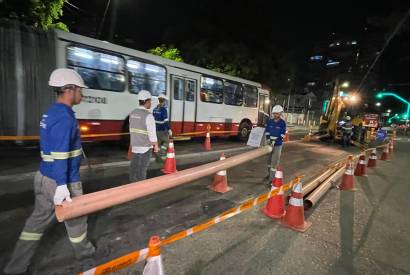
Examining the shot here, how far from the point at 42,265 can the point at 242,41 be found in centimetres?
1945

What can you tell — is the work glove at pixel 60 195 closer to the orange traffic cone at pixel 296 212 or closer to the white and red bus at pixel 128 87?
the orange traffic cone at pixel 296 212

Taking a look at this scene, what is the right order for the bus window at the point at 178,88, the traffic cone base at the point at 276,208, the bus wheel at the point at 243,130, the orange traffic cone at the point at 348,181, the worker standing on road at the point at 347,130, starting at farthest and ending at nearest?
1. the worker standing on road at the point at 347,130
2. the bus wheel at the point at 243,130
3. the bus window at the point at 178,88
4. the orange traffic cone at the point at 348,181
5. the traffic cone base at the point at 276,208

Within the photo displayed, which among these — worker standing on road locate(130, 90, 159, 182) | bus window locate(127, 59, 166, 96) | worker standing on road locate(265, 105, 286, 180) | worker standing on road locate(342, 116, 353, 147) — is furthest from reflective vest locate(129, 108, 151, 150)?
worker standing on road locate(342, 116, 353, 147)

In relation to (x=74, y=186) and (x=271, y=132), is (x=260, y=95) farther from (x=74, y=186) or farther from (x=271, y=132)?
(x=74, y=186)

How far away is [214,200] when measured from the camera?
5.22 meters

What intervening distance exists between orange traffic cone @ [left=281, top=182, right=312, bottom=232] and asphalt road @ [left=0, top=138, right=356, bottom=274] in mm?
387

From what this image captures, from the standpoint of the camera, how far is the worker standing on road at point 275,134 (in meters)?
6.63

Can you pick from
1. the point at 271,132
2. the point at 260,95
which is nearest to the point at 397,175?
the point at 271,132

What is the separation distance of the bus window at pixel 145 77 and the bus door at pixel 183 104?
23.8 inches

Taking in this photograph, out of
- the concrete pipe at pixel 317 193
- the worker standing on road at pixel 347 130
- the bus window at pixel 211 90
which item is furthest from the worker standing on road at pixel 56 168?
the worker standing on road at pixel 347 130

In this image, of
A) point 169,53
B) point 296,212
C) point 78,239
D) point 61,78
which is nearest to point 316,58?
Result: point 169,53

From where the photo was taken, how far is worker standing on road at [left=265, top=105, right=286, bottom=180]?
6631 mm

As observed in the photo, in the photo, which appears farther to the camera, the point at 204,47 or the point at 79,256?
the point at 204,47

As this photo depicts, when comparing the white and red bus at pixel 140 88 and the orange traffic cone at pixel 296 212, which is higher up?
the white and red bus at pixel 140 88
